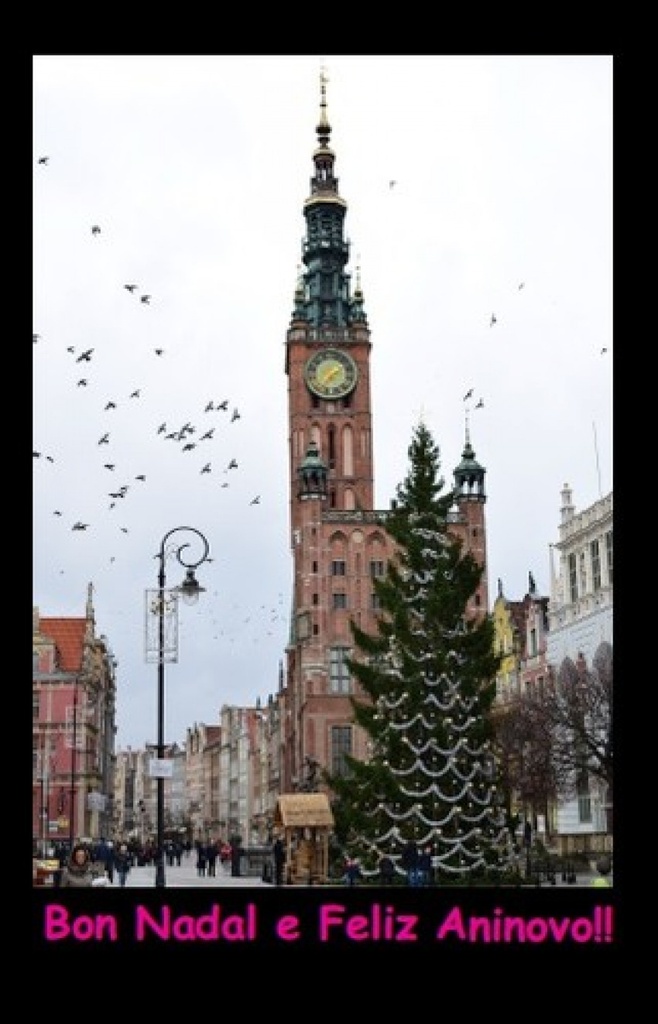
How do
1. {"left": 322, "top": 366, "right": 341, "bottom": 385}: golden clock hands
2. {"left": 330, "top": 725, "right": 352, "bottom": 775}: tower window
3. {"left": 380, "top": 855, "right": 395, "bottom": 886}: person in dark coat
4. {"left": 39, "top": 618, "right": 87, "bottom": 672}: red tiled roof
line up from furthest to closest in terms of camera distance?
{"left": 322, "top": 366, "right": 341, "bottom": 385}: golden clock hands → {"left": 39, "top": 618, "right": 87, "bottom": 672}: red tiled roof → {"left": 330, "top": 725, "right": 352, "bottom": 775}: tower window → {"left": 380, "top": 855, "right": 395, "bottom": 886}: person in dark coat

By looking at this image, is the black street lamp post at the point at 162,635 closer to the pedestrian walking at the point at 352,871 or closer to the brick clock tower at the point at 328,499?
the pedestrian walking at the point at 352,871

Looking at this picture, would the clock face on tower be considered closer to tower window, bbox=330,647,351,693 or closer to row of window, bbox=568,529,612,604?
tower window, bbox=330,647,351,693

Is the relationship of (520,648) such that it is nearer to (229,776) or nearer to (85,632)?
(85,632)

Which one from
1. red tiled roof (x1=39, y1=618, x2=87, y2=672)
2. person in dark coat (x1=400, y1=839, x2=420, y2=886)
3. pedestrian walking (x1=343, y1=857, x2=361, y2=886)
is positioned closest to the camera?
person in dark coat (x1=400, y1=839, x2=420, y2=886)

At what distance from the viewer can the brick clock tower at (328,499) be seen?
67.4 m

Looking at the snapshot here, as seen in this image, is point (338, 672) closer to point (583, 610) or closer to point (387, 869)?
point (583, 610)

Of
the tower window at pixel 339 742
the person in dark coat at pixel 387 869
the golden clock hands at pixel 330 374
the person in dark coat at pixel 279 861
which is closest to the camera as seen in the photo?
the person in dark coat at pixel 387 869

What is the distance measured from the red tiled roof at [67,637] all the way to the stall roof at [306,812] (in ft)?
131

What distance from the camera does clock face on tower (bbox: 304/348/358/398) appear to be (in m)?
83.8

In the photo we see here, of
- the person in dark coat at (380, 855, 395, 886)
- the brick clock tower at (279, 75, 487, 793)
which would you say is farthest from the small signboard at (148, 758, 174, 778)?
the brick clock tower at (279, 75, 487, 793)

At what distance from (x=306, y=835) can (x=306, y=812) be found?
2.37 feet

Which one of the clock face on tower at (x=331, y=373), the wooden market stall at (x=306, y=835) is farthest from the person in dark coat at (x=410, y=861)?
the clock face on tower at (x=331, y=373)
